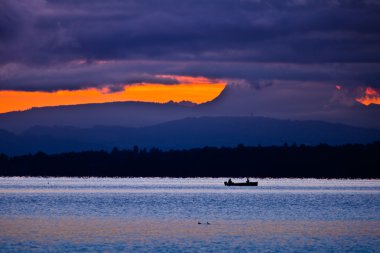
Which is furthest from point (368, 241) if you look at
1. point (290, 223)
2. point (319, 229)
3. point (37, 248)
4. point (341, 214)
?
point (341, 214)

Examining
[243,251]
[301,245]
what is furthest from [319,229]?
[243,251]

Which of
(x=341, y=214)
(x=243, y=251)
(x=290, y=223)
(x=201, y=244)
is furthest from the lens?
(x=341, y=214)

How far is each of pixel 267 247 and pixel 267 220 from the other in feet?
97.7

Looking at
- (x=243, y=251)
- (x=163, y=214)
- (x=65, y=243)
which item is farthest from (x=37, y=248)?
(x=163, y=214)

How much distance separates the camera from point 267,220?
9581 centimetres

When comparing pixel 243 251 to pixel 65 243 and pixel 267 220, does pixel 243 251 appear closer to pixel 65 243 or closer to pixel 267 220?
pixel 65 243

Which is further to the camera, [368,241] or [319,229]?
[319,229]

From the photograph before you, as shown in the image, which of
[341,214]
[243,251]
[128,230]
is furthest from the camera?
[341,214]

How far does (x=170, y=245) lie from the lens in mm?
67125

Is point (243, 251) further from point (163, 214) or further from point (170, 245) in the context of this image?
point (163, 214)

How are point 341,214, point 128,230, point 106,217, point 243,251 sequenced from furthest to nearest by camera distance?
point 341,214 → point 106,217 → point 128,230 → point 243,251

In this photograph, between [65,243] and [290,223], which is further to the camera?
[290,223]

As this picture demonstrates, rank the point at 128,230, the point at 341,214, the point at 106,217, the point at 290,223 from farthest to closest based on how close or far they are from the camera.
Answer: the point at 341,214
the point at 106,217
the point at 290,223
the point at 128,230

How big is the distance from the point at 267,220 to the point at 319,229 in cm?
1377
